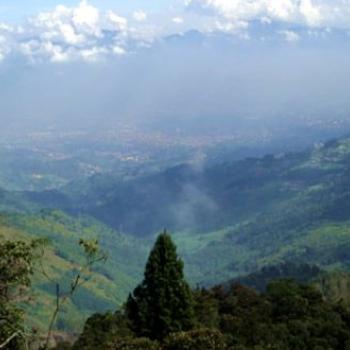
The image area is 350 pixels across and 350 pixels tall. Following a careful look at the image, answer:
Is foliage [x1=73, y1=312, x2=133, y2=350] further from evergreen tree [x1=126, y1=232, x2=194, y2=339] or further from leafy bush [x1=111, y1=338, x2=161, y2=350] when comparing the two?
leafy bush [x1=111, y1=338, x2=161, y2=350]

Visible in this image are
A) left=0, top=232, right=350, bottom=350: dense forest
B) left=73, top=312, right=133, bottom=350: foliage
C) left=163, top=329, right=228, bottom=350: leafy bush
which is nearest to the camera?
left=163, top=329, right=228, bottom=350: leafy bush

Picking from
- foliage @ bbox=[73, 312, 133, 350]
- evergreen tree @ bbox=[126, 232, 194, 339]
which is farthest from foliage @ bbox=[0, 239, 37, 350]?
foliage @ bbox=[73, 312, 133, 350]

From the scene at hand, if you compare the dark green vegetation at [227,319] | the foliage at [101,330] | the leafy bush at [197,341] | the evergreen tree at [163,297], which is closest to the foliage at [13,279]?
the leafy bush at [197,341]

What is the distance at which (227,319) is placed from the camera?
221 feet

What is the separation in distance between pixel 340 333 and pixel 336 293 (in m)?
80.7

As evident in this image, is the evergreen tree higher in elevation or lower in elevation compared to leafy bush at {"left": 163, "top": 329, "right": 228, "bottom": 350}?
higher

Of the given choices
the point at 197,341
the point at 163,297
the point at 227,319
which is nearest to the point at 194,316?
the point at 163,297

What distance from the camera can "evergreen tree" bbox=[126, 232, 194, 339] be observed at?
185 feet

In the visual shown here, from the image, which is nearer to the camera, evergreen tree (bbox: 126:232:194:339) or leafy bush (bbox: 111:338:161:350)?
leafy bush (bbox: 111:338:161:350)

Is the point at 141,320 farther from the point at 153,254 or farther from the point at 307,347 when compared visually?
the point at 307,347

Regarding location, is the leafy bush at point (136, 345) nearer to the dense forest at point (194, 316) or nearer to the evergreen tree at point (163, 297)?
the dense forest at point (194, 316)

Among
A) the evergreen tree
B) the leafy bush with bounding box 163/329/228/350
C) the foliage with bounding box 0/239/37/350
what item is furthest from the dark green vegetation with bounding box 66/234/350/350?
the foliage with bounding box 0/239/37/350

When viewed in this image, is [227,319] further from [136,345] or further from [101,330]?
[136,345]

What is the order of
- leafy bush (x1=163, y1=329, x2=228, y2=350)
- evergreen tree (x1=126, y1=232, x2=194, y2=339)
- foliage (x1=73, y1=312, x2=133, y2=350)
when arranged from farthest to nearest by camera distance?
1. foliage (x1=73, y1=312, x2=133, y2=350)
2. evergreen tree (x1=126, y1=232, x2=194, y2=339)
3. leafy bush (x1=163, y1=329, x2=228, y2=350)
